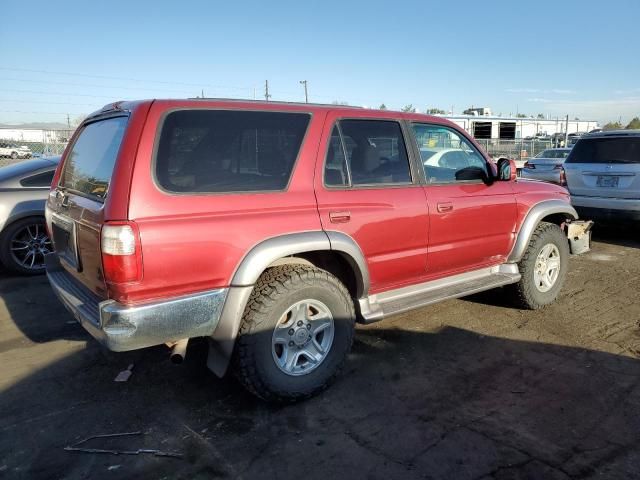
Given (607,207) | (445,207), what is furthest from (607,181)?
(445,207)

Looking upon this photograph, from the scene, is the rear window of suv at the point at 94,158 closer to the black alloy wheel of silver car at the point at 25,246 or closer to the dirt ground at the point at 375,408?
the dirt ground at the point at 375,408

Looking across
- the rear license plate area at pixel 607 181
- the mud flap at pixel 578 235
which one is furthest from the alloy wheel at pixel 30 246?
the rear license plate area at pixel 607 181

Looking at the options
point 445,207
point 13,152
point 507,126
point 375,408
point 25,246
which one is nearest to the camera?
point 375,408

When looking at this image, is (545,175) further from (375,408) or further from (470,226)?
(375,408)

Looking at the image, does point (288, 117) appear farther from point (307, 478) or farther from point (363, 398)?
point (307, 478)

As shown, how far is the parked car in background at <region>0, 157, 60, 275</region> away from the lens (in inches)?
247

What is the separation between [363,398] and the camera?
3.39 m

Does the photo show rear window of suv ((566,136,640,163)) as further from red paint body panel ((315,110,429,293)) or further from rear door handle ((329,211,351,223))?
rear door handle ((329,211,351,223))

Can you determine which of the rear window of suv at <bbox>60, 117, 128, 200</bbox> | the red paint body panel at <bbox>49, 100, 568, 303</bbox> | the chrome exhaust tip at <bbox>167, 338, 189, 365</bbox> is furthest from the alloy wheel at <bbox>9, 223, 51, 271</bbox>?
the chrome exhaust tip at <bbox>167, 338, 189, 365</bbox>

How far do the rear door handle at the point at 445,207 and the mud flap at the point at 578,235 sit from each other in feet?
6.51

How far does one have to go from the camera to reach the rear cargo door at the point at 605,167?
24.8 ft

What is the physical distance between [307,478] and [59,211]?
2476 millimetres

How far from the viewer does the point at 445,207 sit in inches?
158

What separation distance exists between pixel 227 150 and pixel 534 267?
3.35m
